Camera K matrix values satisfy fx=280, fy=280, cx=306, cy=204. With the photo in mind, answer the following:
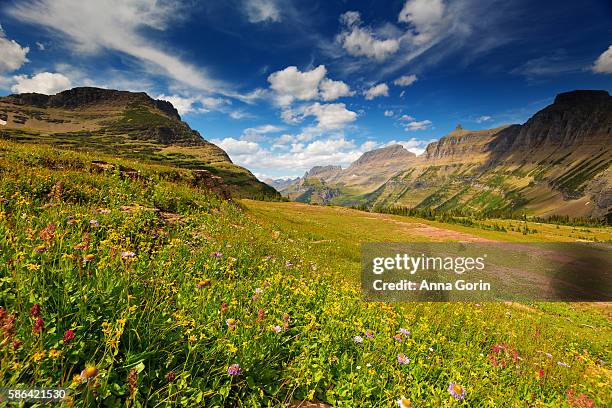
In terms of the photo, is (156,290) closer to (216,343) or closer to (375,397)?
(216,343)

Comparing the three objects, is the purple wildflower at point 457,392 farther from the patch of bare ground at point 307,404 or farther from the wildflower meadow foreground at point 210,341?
the patch of bare ground at point 307,404

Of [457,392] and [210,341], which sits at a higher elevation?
[210,341]

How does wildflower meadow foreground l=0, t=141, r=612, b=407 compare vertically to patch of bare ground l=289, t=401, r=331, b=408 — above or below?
above

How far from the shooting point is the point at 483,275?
27.6 m

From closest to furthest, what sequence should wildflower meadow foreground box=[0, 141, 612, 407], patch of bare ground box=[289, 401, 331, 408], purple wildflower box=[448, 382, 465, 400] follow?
wildflower meadow foreground box=[0, 141, 612, 407]
purple wildflower box=[448, 382, 465, 400]
patch of bare ground box=[289, 401, 331, 408]

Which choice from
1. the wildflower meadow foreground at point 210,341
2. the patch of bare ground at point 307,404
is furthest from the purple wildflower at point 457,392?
the patch of bare ground at point 307,404

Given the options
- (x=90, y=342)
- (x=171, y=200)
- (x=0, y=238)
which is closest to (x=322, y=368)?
(x=90, y=342)

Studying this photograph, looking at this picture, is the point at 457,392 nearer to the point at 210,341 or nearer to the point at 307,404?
the point at 307,404

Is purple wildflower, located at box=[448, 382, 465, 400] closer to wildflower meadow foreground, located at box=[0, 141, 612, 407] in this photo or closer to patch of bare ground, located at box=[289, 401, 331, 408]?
wildflower meadow foreground, located at box=[0, 141, 612, 407]

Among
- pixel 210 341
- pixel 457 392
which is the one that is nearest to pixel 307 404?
pixel 210 341

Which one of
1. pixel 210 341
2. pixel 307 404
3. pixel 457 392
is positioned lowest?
pixel 307 404

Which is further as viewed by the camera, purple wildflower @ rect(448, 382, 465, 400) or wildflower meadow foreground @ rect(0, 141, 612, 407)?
purple wildflower @ rect(448, 382, 465, 400)

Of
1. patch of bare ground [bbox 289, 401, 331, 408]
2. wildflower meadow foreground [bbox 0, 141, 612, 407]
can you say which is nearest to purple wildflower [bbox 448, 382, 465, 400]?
wildflower meadow foreground [bbox 0, 141, 612, 407]

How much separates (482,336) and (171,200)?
12.6 metres
